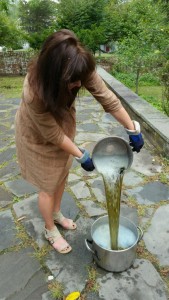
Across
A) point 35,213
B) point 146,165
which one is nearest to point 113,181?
point 35,213

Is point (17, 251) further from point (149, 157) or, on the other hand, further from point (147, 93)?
point (147, 93)

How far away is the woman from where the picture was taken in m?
1.49

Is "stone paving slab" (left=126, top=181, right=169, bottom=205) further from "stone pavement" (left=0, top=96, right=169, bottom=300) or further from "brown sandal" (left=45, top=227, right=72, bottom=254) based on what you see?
"brown sandal" (left=45, top=227, right=72, bottom=254)


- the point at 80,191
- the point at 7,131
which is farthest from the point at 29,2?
the point at 80,191

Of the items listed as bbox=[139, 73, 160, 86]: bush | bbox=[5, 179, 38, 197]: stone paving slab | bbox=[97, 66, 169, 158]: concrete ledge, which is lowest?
bbox=[139, 73, 160, 86]: bush

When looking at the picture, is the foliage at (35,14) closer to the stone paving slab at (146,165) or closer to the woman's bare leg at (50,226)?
the stone paving slab at (146,165)

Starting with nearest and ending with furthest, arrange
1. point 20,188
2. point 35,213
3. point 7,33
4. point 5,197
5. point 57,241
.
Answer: point 57,241, point 35,213, point 5,197, point 20,188, point 7,33

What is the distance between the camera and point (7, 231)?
2.54 m

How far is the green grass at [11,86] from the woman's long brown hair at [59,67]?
568 centimetres

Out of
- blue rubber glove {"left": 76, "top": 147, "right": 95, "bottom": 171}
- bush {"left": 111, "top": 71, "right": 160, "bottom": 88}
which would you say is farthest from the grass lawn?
blue rubber glove {"left": 76, "top": 147, "right": 95, "bottom": 171}

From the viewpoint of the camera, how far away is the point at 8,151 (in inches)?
159

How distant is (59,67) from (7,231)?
163cm

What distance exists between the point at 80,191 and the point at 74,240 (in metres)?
0.71

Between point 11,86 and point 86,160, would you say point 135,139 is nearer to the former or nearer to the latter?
point 86,160
